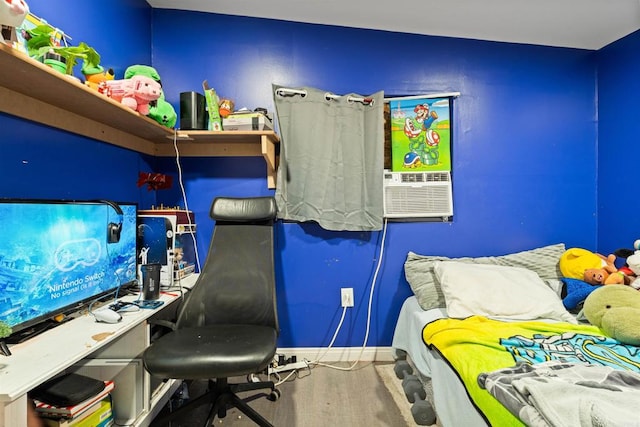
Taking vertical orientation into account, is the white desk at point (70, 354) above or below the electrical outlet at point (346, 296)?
above

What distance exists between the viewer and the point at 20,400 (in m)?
A: 0.78

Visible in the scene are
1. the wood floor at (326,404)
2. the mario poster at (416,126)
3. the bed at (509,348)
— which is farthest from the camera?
the mario poster at (416,126)

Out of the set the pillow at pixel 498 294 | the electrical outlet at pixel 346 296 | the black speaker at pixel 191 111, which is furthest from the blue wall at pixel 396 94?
the pillow at pixel 498 294

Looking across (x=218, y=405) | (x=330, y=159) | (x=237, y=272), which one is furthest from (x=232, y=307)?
(x=330, y=159)

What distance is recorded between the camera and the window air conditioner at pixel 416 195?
86.2 inches

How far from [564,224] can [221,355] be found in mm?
2415

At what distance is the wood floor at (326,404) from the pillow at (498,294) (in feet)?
2.14

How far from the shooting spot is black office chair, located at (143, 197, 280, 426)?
52.7 inches

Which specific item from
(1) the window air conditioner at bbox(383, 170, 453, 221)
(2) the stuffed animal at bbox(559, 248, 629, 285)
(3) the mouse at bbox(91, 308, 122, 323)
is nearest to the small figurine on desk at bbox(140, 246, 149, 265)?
(3) the mouse at bbox(91, 308, 122, 323)

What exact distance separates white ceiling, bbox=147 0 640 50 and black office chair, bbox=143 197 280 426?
1.29 metres

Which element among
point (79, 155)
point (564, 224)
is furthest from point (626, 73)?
point (79, 155)

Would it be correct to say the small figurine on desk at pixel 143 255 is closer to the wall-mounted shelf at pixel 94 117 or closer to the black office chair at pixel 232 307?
the black office chair at pixel 232 307

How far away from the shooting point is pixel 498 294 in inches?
69.0

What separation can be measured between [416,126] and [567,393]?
1708 millimetres
